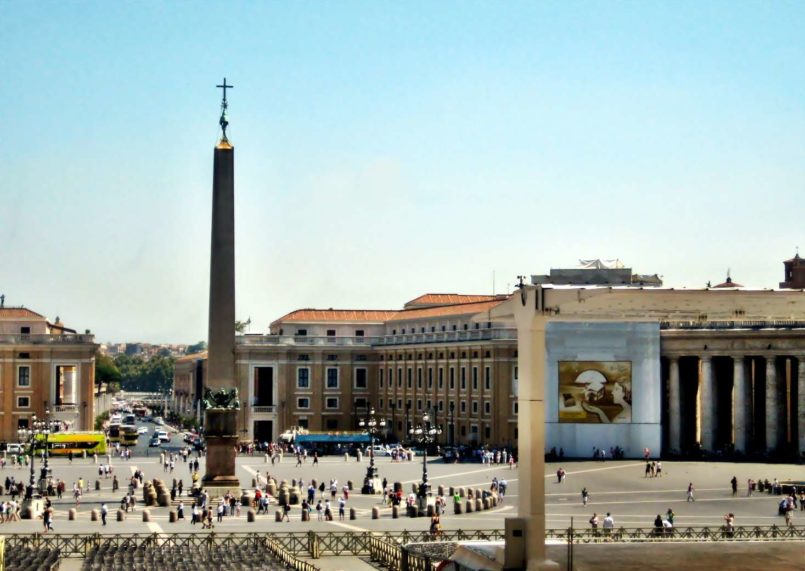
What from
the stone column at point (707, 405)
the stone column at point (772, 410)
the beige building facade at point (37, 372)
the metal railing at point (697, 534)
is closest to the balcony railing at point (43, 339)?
the beige building facade at point (37, 372)

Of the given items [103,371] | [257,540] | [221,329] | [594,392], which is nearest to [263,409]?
[594,392]

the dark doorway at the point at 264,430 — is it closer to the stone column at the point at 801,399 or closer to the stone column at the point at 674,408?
the stone column at the point at 674,408

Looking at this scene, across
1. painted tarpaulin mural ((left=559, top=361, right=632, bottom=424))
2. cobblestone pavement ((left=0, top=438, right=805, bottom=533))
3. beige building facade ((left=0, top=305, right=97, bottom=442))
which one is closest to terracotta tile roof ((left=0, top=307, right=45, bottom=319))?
beige building facade ((left=0, top=305, right=97, bottom=442))

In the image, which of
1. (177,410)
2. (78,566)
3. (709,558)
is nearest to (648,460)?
(78,566)

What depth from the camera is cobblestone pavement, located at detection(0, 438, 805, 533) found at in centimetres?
4694

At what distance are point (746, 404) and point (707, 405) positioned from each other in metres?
2.16

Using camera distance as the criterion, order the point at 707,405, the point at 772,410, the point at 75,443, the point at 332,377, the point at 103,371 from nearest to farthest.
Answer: the point at 772,410
the point at 707,405
the point at 75,443
the point at 332,377
the point at 103,371

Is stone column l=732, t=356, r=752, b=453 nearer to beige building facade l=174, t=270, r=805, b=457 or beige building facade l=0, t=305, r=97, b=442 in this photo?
beige building facade l=174, t=270, r=805, b=457

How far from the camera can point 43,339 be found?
313ft

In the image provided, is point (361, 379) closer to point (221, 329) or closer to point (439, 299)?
point (439, 299)

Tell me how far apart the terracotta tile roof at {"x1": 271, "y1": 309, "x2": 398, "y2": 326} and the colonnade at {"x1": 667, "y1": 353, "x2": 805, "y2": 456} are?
29.0m

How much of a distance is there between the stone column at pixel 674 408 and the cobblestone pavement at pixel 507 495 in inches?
187

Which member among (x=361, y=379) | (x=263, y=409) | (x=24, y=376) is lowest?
(x=263, y=409)

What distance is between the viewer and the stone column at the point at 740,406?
247ft
